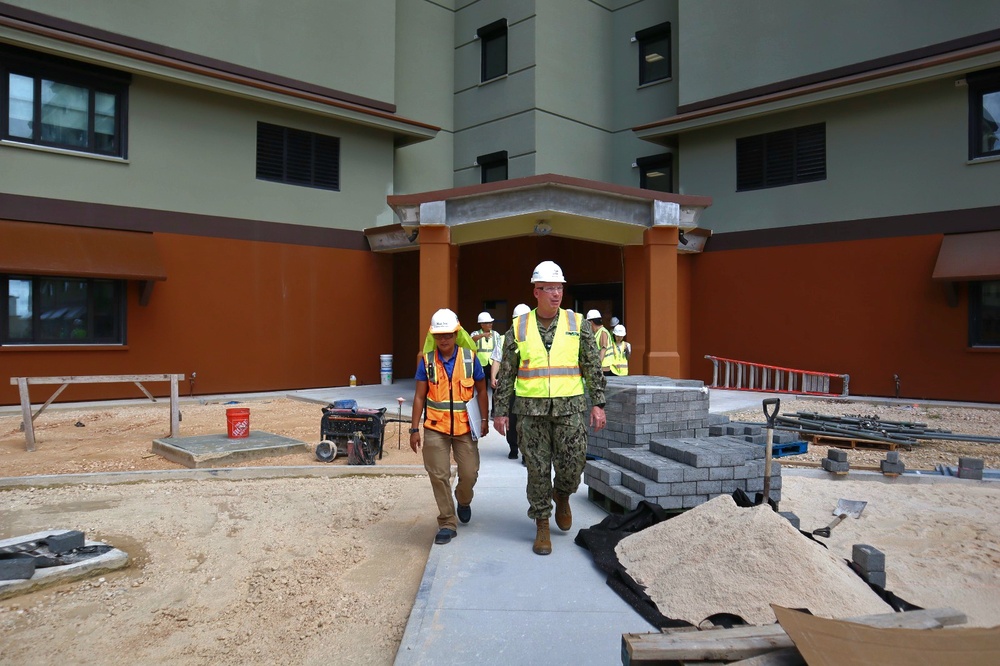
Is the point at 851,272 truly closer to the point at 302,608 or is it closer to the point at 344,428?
the point at 344,428

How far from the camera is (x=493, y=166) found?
2123cm

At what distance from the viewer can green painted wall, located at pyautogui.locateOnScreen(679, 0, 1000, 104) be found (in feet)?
47.5

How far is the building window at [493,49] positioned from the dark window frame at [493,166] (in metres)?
2.47

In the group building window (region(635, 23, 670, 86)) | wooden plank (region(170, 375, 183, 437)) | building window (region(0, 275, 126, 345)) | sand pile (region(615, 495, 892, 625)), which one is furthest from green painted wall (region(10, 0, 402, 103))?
sand pile (region(615, 495, 892, 625))

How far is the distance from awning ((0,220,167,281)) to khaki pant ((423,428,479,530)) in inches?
444

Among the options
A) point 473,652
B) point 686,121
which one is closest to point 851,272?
point 686,121

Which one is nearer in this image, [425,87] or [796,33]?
[796,33]

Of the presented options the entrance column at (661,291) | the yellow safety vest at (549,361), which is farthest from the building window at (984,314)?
the yellow safety vest at (549,361)

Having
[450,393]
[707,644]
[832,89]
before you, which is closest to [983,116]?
[832,89]

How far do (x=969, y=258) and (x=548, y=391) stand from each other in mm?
12873

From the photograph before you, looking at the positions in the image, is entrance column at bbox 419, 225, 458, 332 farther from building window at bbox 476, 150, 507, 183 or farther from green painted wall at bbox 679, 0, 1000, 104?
green painted wall at bbox 679, 0, 1000, 104

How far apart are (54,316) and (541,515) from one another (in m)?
13.1

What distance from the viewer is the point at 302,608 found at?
4426mm

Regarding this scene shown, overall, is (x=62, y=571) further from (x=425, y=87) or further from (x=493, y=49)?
(x=493, y=49)
